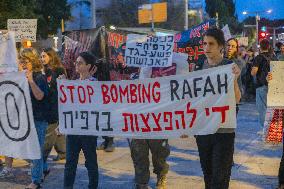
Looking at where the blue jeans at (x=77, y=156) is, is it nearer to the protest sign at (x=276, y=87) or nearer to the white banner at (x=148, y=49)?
the white banner at (x=148, y=49)

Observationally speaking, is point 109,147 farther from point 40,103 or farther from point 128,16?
point 128,16

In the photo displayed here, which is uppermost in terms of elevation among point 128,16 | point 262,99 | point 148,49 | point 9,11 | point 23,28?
point 128,16

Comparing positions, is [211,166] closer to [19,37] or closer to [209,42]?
[209,42]

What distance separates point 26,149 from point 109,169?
176 centimetres

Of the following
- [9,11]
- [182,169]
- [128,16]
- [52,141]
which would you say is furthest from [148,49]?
[128,16]

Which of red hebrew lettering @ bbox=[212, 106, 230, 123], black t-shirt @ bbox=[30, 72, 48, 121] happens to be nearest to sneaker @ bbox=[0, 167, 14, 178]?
black t-shirt @ bbox=[30, 72, 48, 121]

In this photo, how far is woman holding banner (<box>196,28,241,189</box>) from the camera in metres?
4.56

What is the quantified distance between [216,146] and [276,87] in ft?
5.71

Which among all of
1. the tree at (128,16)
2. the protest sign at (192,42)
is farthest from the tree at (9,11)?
the tree at (128,16)

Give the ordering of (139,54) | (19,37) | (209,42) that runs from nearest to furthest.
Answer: (209,42) → (139,54) → (19,37)

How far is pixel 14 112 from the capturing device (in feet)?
19.7

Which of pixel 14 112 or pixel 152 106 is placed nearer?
pixel 152 106

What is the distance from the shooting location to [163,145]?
602 centimetres

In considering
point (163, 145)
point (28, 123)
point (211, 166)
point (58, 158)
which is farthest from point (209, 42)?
point (58, 158)
